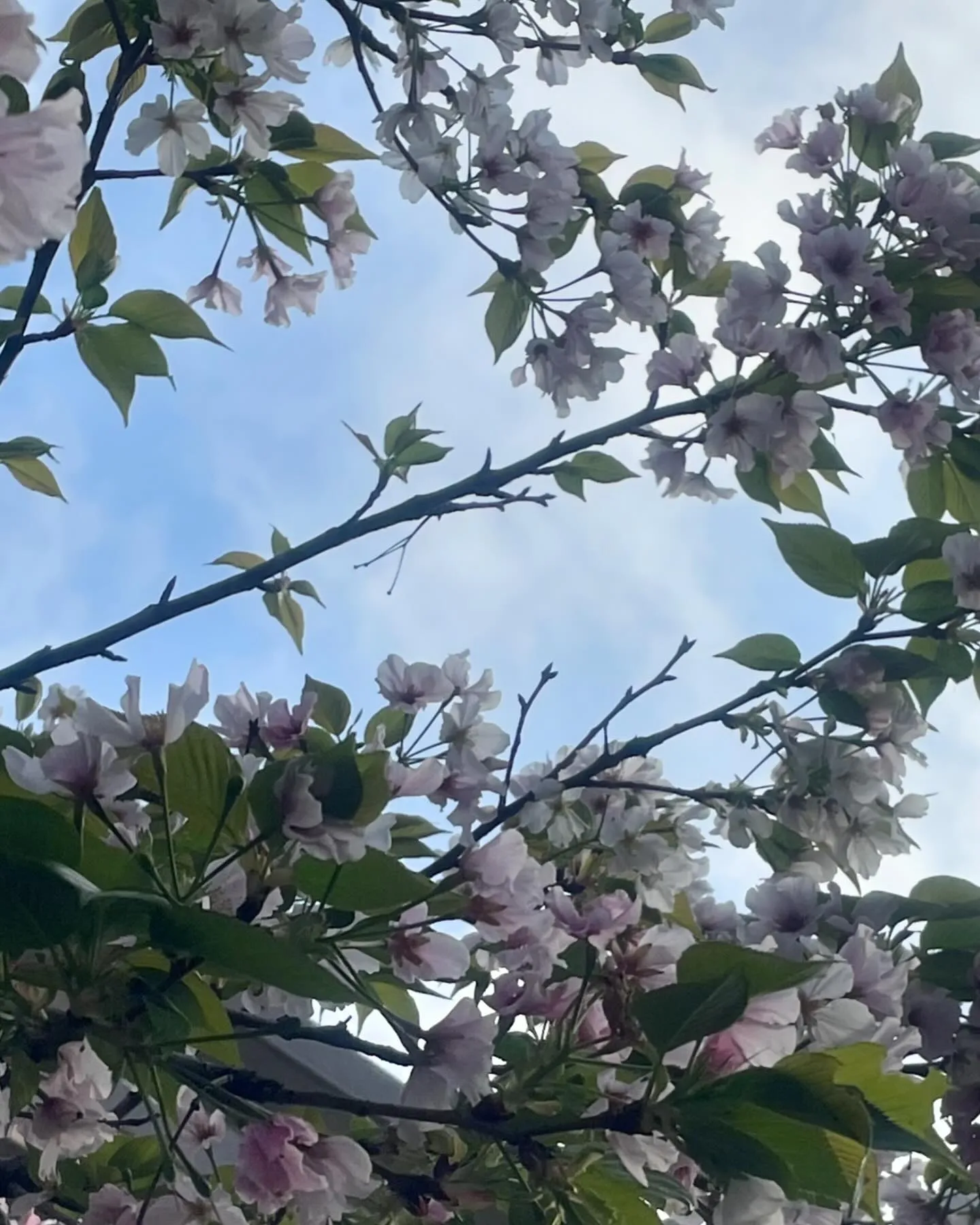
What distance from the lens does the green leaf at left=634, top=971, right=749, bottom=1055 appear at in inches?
17.1

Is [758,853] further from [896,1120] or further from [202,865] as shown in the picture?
[202,865]

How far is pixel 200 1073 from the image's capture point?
0.54 metres

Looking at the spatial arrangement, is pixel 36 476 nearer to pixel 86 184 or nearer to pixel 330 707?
pixel 86 184

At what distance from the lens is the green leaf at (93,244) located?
859 millimetres

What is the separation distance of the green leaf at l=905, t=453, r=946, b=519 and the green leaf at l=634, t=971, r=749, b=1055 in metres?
0.64

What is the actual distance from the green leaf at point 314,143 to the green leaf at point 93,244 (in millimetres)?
153

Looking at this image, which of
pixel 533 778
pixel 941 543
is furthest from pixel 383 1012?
pixel 941 543

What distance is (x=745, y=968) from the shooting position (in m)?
0.45

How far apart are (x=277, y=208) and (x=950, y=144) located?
564 mm

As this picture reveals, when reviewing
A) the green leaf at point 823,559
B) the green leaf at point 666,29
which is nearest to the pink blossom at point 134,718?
the green leaf at point 823,559

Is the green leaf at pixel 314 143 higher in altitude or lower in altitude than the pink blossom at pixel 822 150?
lower

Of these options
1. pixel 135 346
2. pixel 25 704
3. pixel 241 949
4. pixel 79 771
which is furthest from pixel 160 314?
pixel 241 949

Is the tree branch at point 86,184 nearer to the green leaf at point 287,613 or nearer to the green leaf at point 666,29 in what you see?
the green leaf at point 287,613

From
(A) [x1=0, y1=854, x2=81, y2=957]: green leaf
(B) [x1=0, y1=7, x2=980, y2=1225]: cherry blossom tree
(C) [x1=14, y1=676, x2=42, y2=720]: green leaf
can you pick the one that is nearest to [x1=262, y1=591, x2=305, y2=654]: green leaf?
(B) [x1=0, y1=7, x2=980, y2=1225]: cherry blossom tree
